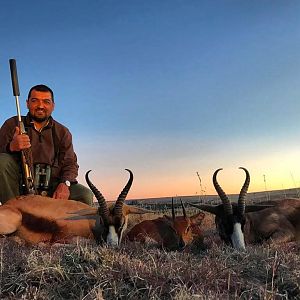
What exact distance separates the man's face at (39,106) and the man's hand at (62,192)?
58.9 inches

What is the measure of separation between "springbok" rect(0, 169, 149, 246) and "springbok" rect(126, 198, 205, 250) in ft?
1.12

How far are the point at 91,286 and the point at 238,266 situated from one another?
1350 mm

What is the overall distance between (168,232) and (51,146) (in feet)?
9.99

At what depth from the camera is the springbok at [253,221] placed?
7.24 meters

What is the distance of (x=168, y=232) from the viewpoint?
7.69 metres

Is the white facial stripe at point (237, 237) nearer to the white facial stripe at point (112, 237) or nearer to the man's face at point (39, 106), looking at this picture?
the white facial stripe at point (112, 237)

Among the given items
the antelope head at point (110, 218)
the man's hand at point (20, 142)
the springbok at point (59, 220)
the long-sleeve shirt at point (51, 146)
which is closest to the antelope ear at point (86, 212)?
the springbok at point (59, 220)

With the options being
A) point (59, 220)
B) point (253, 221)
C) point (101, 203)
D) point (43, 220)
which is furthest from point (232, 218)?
point (43, 220)

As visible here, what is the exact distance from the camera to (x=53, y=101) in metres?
9.55

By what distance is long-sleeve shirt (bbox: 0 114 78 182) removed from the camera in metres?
8.96

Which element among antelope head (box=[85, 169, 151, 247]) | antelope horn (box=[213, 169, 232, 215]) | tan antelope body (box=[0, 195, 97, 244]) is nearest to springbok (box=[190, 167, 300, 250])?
antelope horn (box=[213, 169, 232, 215])

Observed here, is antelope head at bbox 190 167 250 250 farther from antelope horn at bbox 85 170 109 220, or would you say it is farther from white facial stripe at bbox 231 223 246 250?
antelope horn at bbox 85 170 109 220

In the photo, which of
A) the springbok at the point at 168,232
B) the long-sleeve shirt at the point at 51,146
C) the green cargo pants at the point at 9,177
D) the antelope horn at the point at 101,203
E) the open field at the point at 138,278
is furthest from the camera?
the long-sleeve shirt at the point at 51,146

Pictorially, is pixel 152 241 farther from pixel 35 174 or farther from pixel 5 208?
pixel 35 174
